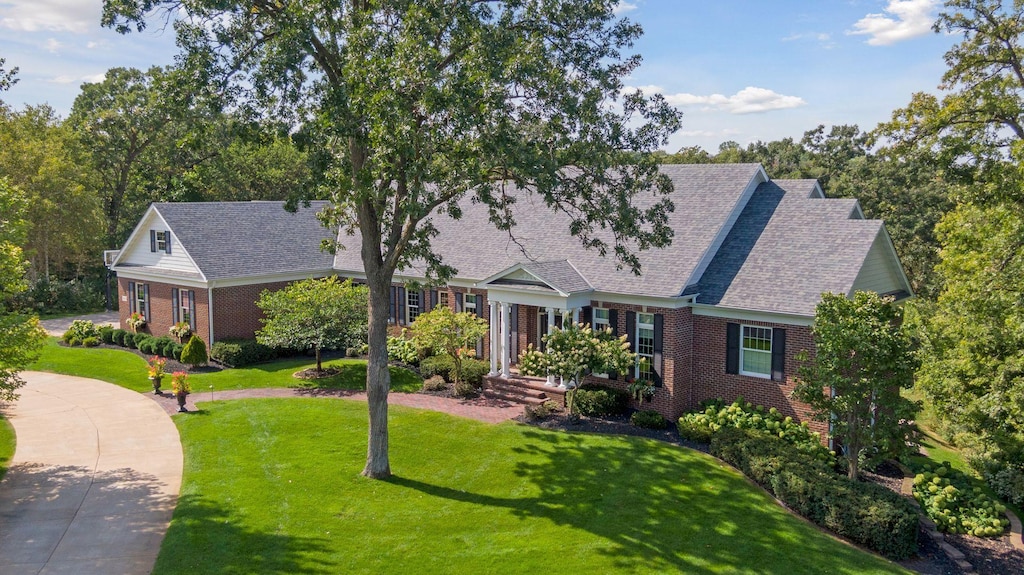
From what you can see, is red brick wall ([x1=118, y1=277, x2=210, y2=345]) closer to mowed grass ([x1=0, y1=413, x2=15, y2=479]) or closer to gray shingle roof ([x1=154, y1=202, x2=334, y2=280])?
gray shingle roof ([x1=154, y1=202, x2=334, y2=280])

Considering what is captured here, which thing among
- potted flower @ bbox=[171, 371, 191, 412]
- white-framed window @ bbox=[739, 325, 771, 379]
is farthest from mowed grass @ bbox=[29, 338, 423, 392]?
white-framed window @ bbox=[739, 325, 771, 379]

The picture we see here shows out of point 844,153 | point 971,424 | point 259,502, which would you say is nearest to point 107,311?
point 259,502

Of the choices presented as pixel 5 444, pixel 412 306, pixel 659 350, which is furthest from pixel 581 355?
pixel 5 444

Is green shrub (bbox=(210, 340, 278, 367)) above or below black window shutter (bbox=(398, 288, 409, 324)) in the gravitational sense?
below

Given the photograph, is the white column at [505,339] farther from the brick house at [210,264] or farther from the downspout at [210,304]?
the downspout at [210,304]

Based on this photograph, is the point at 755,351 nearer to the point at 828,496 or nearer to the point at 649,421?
the point at 649,421
